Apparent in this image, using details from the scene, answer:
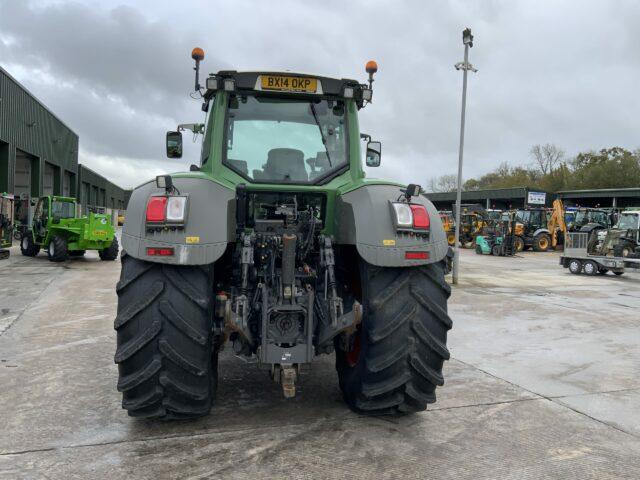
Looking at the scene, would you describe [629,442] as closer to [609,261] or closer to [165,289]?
[165,289]

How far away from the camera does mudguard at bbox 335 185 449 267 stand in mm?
3652

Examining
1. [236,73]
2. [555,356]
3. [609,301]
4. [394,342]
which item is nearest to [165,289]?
[394,342]

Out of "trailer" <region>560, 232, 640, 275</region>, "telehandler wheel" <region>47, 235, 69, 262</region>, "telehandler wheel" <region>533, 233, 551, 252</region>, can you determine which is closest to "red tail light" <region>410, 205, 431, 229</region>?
"trailer" <region>560, 232, 640, 275</region>

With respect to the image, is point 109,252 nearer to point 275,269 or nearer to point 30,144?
point 30,144

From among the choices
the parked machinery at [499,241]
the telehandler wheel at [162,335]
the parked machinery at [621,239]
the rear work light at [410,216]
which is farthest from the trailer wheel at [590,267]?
the telehandler wheel at [162,335]

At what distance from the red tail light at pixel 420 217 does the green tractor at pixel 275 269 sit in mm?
10

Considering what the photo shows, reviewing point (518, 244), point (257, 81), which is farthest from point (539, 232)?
point (257, 81)

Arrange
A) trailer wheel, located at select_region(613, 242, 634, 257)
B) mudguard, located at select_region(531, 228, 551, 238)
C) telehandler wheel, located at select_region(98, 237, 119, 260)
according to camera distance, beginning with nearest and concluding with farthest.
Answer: telehandler wheel, located at select_region(98, 237, 119, 260) → trailer wheel, located at select_region(613, 242, 634, 257) → mudguard, located at select_region(531, 228, 551, 238)

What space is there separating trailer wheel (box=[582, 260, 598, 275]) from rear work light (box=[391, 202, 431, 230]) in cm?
1584

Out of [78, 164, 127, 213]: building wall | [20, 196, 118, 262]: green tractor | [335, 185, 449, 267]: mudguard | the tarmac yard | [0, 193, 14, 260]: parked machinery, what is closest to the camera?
the tarmac yard

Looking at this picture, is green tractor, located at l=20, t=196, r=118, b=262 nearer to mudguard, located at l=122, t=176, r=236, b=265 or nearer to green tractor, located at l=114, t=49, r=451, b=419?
green tractor, located at l=114, t=49, r=451, b=419

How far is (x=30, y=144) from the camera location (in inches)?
1182

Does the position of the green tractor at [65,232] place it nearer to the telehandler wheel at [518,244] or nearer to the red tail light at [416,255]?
the red tail light at [416,255]

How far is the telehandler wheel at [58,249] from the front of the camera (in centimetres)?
1742
